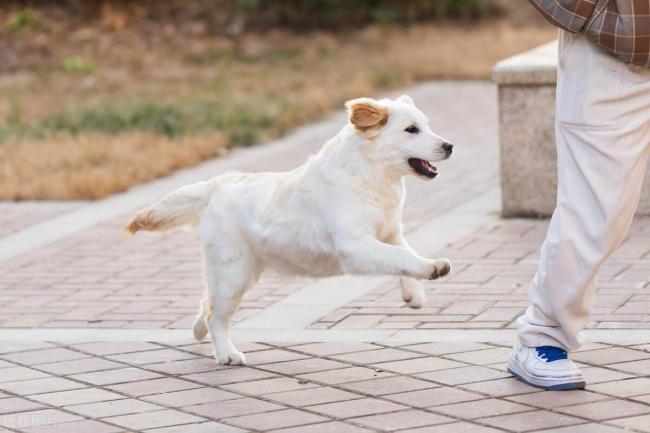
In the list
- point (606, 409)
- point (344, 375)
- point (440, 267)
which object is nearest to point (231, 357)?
point (344, 375)

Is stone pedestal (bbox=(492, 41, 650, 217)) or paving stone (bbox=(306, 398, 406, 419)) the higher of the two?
stone pedestal (bbox=(492, 41, 650, 217))

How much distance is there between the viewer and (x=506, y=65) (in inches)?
316

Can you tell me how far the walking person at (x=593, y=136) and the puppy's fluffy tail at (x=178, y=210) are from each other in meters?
1.58

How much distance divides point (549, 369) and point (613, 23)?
126cm

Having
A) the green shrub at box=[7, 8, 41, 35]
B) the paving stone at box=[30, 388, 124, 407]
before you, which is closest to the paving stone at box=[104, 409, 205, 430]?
the paving stone at box=[30, 388, 124, 407]

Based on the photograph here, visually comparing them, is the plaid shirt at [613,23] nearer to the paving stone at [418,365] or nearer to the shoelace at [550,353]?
the shoelace at [550,353]

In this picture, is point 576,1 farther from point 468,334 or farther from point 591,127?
point 468,334

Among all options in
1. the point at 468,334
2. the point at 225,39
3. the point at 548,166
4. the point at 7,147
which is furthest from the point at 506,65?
the point at 225,39

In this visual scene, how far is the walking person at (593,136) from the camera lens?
4484 millimetres

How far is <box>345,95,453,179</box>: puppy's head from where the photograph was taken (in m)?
5.06

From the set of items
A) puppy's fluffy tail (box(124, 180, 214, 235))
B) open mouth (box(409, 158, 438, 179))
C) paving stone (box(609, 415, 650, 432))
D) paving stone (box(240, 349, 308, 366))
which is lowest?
paving stone (box(240, 349, 308, 366))

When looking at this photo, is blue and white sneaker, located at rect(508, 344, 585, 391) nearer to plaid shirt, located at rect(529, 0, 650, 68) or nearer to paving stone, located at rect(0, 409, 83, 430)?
plaid shirt, located at rect(529, 0, 650, 68)

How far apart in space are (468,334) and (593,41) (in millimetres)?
1575

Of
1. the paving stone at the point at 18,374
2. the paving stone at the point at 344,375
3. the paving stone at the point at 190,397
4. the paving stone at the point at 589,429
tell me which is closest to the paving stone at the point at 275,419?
the paving stone at the point at 190,397
